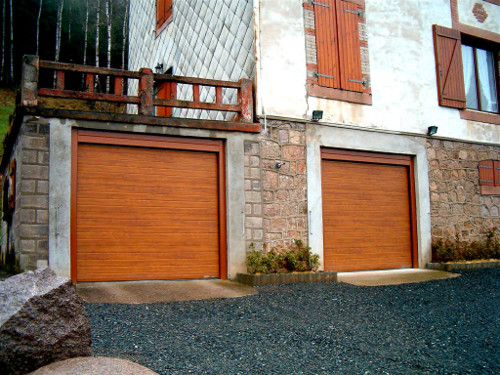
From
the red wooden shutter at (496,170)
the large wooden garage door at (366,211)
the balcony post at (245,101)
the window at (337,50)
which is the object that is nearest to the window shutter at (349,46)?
the window at (337,50)

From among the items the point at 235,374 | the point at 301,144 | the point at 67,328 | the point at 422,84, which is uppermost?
the point at 422,84

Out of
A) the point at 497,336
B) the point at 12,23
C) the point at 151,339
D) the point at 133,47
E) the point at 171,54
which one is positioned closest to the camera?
the point at 151,339

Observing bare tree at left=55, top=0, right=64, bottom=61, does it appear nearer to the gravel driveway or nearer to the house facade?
the house facade

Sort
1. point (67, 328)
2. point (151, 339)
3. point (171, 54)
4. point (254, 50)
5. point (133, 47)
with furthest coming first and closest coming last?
point (133, 47), point (171, 54), point (254, 50), point (151, 339), point (67, 328)

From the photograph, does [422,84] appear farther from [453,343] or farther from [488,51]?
[453,343]

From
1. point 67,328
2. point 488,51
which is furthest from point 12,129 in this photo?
point 488,51

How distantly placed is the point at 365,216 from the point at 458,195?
2299 mm

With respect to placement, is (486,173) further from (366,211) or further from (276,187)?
(276,187)

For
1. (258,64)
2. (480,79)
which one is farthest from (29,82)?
(480,79)

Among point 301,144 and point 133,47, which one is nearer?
point 301,144

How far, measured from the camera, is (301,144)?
840cm

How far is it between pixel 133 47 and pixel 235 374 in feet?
40.0

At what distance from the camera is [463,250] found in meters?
9.62

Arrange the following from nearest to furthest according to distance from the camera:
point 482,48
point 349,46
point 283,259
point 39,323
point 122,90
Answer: point 39,323
point 122,90
point 283,259
point 349,46
point 482,48
